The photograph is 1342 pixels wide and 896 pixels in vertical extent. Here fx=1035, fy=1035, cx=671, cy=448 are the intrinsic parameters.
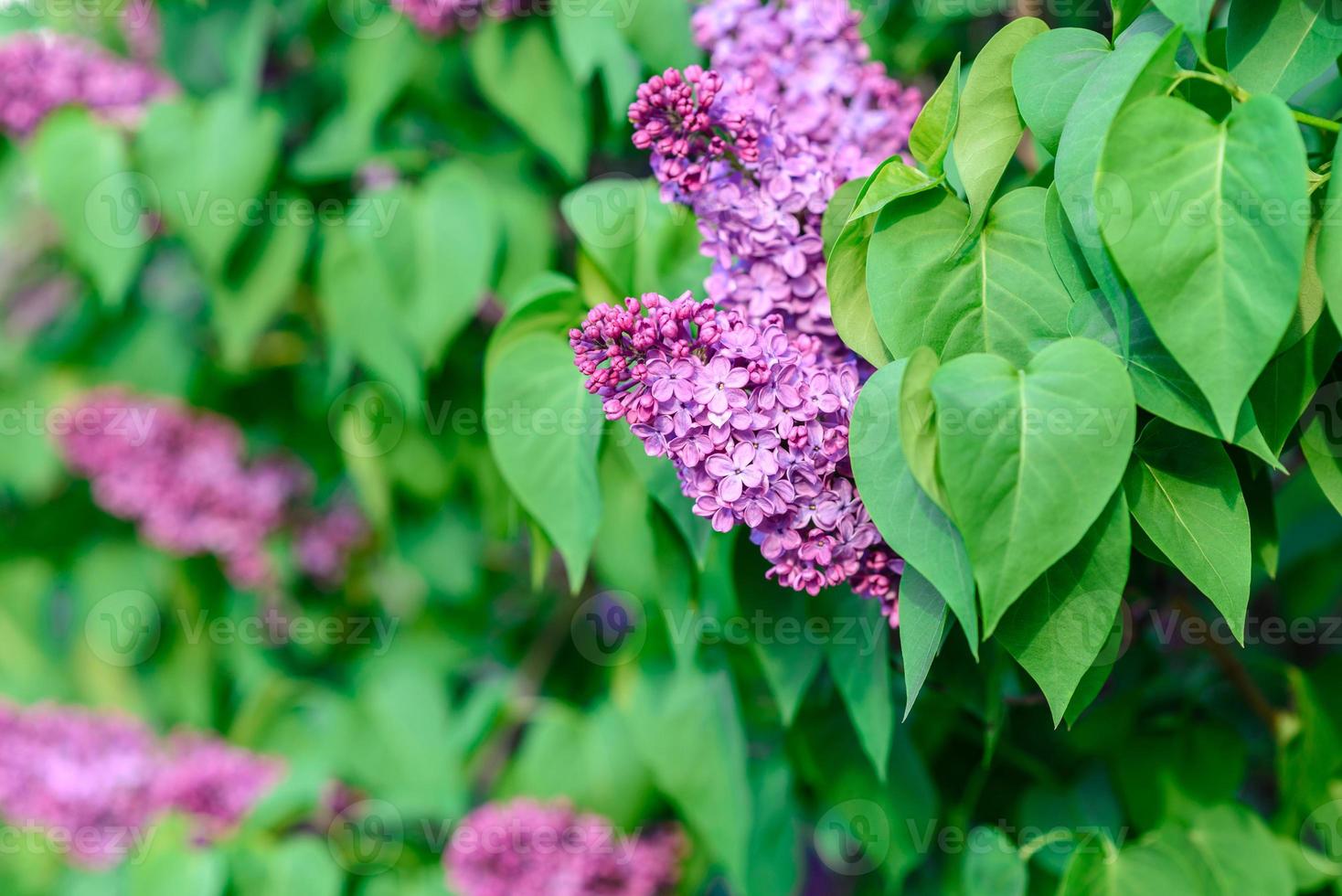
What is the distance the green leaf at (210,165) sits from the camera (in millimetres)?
1199

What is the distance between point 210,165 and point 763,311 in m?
0.81

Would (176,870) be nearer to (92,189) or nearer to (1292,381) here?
(92,189)

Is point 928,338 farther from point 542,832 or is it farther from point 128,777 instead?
point 128,777

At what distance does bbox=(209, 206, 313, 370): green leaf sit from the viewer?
126 cm

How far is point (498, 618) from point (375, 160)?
0.72m

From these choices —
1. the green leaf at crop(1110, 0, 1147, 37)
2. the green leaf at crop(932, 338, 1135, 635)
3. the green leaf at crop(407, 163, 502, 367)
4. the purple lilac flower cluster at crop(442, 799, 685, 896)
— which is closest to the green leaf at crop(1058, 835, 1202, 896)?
the green leaf at crop(932, 338, 1135, 635)

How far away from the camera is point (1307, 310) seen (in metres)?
0.57

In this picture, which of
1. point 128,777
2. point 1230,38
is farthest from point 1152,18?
point 128,777

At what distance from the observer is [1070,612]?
590 millimetres

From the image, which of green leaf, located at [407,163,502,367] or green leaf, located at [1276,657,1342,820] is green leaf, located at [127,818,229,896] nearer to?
green leaf, located at [407,163,502,367]

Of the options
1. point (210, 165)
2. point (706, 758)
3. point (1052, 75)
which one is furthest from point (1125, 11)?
point (210, 165)


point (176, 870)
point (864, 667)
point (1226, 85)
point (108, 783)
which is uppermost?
point (1226, 85)

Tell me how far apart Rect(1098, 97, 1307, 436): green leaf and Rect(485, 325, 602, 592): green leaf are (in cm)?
41

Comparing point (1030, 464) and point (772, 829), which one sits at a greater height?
point (1030, 464)
